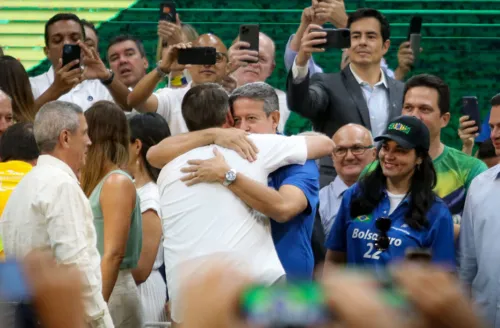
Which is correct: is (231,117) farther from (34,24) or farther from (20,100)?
(34,24)

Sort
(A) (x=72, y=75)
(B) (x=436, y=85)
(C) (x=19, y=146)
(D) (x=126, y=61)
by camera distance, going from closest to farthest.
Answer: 1. (C) (x=19, y=146)
2. (B) (x=436, y=85)
3. (A) (x=72, y=75)
4. (D) (x=126, y=61)

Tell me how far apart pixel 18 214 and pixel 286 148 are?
1.15 meters

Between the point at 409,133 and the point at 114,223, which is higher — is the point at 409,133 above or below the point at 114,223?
above

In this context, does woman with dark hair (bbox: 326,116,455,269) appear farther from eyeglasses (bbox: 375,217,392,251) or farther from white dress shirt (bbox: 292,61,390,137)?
white dress shirt (bbox: 292,61,390,137)

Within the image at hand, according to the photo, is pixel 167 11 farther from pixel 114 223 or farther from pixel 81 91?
pixel 114 223

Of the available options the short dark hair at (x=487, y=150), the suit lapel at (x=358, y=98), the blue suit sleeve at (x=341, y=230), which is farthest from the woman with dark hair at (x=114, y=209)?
the short dark hair at (x=487, y=150)

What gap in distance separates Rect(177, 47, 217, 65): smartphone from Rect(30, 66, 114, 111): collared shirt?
922 mm

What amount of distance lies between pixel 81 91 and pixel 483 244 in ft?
11.1

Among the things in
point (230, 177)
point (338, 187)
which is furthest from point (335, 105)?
point (230, 177)

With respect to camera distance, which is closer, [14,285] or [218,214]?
[14,285]

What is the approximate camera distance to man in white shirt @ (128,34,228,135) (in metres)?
6.15

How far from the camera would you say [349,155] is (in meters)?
5.65

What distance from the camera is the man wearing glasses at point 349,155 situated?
5.59 metres

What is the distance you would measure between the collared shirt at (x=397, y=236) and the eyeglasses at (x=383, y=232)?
0.6 inches
